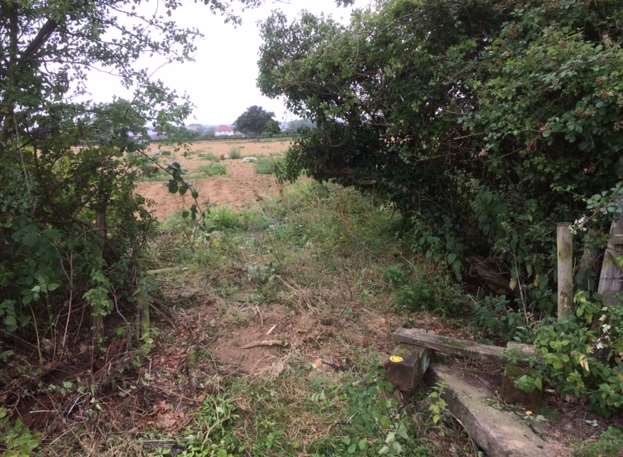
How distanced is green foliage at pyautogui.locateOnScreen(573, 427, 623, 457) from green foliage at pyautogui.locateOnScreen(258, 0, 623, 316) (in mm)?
1054

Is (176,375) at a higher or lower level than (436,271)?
lower

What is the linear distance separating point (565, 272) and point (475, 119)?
139 centimetres

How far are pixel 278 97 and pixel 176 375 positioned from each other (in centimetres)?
420

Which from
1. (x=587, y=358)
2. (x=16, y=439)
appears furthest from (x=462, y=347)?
(x=16, y=439)

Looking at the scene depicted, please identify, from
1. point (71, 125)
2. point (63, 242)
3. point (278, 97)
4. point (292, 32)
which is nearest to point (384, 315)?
point (63, 242)

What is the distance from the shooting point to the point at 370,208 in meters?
6.71

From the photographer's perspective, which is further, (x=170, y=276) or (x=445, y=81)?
(x=170, y=276)

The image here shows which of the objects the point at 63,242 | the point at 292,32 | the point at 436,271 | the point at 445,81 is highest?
the point at 292,32

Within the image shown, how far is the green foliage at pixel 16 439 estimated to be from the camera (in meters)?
2.29

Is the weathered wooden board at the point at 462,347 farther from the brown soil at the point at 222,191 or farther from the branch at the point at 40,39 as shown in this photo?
the brown soil at the point at 222,191

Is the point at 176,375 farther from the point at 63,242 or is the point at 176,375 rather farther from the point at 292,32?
the point at 292,32

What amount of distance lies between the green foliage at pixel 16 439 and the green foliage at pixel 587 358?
274 centimetres

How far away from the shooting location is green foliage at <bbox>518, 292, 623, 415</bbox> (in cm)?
223

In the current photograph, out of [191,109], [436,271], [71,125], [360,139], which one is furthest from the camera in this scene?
[360,139]
